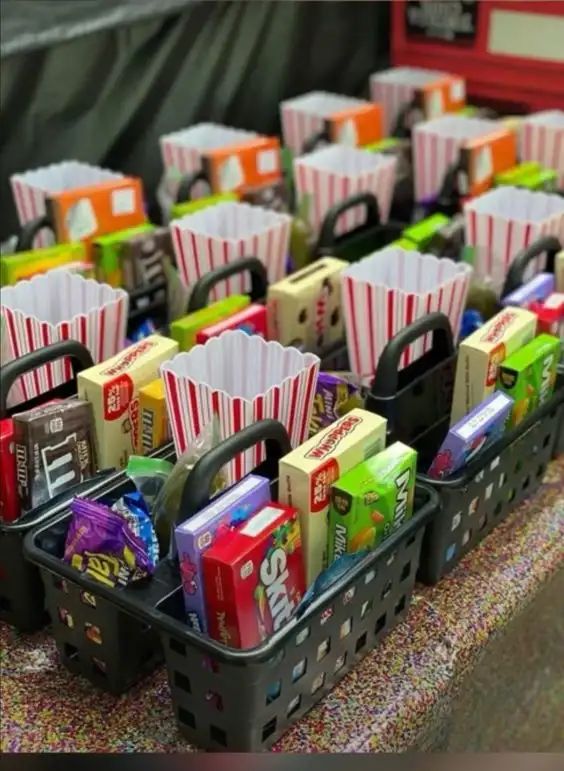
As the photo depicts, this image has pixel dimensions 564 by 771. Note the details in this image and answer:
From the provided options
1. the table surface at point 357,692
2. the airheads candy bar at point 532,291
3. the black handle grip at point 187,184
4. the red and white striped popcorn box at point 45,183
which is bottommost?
the table surface at point 357,692

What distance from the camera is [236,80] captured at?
2.18 metres

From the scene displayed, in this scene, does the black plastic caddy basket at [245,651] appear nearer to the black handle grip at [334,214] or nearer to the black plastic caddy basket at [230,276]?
the black plastic caddy basket at [230,276]

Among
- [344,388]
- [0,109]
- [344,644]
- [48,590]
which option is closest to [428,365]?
[344,388]

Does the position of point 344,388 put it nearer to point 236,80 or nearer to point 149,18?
point 149,18

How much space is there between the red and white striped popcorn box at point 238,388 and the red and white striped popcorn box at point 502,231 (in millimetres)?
542

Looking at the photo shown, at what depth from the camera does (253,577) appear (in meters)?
0.93

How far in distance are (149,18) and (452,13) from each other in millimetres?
805

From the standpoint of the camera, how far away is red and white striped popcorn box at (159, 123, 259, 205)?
6.33 ft

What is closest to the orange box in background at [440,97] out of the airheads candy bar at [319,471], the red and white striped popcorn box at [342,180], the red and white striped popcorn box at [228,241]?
the red and white striped popcorn box at [342,180]

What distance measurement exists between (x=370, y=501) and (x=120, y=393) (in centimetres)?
32

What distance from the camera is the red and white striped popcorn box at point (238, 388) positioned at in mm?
1092

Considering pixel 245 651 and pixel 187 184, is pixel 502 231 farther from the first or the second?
pixel 245 651

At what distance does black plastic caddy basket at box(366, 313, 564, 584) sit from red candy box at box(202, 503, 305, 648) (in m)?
0.23

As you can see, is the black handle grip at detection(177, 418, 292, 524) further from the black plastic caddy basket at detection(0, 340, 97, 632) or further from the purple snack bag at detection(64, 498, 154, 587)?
the black plastic caddy basket at detection(0, 340, 97, 632)
